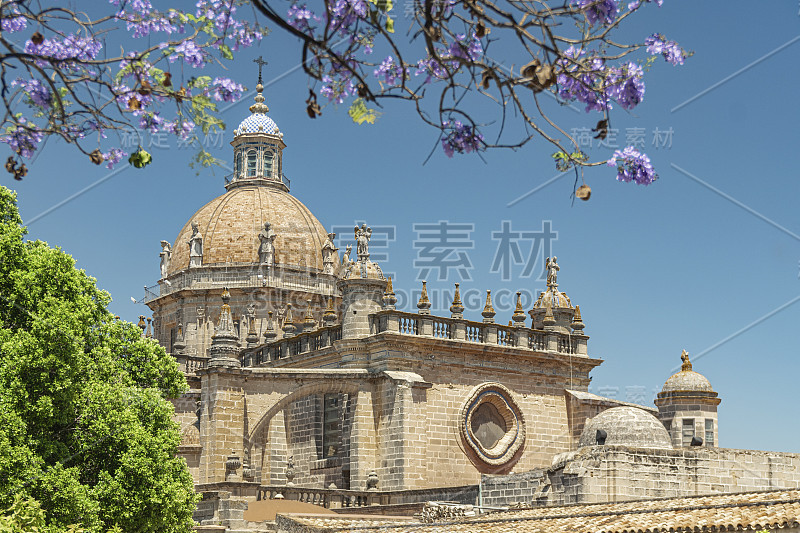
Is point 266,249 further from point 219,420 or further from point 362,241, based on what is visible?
point 219,420

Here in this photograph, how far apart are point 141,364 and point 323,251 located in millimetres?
28794

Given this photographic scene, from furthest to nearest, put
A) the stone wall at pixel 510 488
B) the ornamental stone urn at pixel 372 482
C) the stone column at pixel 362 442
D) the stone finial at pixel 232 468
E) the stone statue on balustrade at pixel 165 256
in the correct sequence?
the stone statue on balustrade at pixel 165 256 < the stone column at pixel 362 442 < the ornamental stone urn at pixel 372 482 < the stone finial at pixel 232 468 < the stone wall at pixel 510 488

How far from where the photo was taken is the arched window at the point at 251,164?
57.1 meters

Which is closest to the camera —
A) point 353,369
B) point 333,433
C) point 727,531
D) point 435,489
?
point 727,531

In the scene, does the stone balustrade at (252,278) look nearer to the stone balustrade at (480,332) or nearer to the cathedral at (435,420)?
the cathedral at (435,420)

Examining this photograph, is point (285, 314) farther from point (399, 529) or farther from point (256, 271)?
point (399, 529)

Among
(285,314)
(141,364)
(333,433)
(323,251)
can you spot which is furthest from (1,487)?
(323,251)


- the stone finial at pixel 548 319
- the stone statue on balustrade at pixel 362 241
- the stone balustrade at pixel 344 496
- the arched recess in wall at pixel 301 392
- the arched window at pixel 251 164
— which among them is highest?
the arched window at pixel 251 164

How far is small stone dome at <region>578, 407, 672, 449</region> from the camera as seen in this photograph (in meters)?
27.7

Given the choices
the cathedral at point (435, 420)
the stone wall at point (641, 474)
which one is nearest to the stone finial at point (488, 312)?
the cathedral at point (435, 420)

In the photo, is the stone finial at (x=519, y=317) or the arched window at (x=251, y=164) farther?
the arched window at (x=251, y=164)

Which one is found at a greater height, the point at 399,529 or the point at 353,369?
the point at 353,369

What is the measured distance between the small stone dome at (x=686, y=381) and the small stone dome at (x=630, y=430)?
629 cm

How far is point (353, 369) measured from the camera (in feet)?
111
